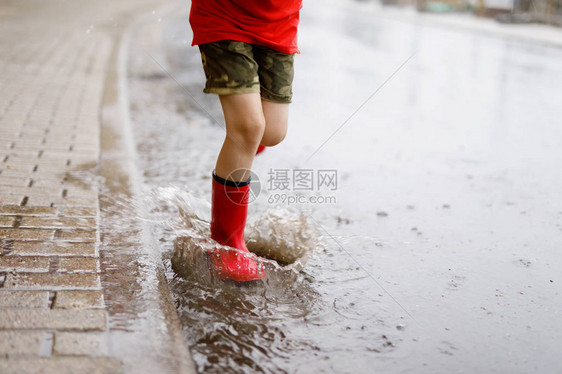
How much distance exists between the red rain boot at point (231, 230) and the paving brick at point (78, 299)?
20.5 inches

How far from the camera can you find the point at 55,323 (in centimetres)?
205

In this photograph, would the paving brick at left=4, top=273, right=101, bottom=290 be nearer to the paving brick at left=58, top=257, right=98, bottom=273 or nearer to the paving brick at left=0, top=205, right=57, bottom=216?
the paving brick at left=58, top=257, right=98, bottom=273

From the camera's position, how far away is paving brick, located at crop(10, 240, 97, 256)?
262 cm

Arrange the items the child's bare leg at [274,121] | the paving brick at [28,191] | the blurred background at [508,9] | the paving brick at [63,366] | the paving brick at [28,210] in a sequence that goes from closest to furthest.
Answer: the paving brick at [63,366], the child's bare leg at [274,121], the paving brick at [28,210], the paving brick at [28,191], the blurred background at [508,9]

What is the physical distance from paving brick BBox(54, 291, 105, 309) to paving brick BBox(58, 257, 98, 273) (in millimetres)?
207

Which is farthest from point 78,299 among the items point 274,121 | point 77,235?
point 274,121

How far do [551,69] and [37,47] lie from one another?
7.43 meters

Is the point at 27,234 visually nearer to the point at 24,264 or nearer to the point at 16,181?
the point at 24,264

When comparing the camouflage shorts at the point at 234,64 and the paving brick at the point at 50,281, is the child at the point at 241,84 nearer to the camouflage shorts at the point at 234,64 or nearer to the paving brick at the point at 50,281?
the camouflage shorts at the point at 234,64

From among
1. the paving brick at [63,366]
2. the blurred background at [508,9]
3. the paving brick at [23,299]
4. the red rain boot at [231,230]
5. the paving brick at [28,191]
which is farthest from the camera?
the blurred background at [508,9]

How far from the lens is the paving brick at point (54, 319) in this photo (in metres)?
2.03

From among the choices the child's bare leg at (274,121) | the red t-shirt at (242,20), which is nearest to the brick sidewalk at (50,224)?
the child's bare leg at (274,121)

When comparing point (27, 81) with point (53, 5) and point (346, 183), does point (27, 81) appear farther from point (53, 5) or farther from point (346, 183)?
point (53, 5)

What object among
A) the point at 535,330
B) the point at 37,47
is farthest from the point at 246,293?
the point at 37,47
